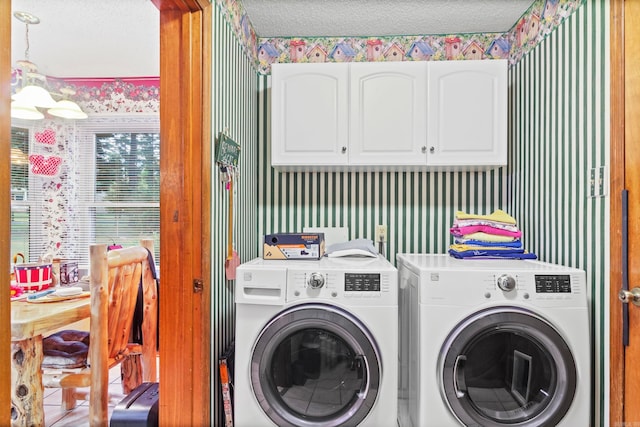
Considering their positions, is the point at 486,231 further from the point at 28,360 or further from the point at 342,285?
the point at 28,360

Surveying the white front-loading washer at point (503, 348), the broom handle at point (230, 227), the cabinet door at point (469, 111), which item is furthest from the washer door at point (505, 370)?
the broom handle at point (230, 227)

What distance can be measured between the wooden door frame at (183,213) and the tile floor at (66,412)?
1059 millimetres

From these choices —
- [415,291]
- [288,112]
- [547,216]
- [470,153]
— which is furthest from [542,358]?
[288,112]

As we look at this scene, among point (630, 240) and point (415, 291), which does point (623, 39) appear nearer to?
point (630, 240)

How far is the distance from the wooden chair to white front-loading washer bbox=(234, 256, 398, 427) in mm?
785

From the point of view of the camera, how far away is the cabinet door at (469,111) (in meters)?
2.22

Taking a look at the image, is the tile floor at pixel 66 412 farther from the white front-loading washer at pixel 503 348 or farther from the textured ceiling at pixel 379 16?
the textured ceiling at pixel 379 16

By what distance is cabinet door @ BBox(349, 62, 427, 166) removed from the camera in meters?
2.26

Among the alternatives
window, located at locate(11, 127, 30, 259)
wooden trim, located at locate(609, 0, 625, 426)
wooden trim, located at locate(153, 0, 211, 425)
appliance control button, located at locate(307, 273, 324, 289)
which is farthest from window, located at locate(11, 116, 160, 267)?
wooden trim, located at locate(609, 0, 625, 426)

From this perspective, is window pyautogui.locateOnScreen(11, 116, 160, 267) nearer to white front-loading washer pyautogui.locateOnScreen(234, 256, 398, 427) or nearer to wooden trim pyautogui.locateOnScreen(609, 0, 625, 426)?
white front-loading washer pyautogui.locateOnScreen(234, 256, 398, 427)

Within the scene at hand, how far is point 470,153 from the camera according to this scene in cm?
224

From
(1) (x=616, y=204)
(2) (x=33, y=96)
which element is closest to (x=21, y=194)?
(2) (x=33, y=96)

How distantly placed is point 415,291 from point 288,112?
1.31m

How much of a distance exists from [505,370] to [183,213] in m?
1.53
